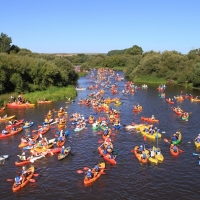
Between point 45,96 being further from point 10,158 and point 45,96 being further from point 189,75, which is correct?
point 189,75

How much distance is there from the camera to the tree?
329 ft

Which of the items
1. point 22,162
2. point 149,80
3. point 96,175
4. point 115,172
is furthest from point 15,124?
point 149,80

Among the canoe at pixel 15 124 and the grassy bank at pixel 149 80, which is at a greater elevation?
the grassy bank at pixel 149 80

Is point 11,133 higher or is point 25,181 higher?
point 11,133

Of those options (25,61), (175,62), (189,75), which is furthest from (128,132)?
(175,62)

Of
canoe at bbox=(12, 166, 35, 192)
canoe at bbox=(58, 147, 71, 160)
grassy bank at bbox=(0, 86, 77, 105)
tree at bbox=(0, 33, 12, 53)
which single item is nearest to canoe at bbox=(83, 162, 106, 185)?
canoe at bbox=(58, 147, 71, 160)

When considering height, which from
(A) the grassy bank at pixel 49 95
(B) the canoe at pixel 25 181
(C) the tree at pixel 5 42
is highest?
(C) the tree at pixel 5 42

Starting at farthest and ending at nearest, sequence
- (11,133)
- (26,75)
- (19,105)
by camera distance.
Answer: (26,75) → (19,105) → (11,133)

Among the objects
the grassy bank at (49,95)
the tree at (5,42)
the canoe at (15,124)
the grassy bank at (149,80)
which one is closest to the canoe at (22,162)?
the canoe at (15,124)

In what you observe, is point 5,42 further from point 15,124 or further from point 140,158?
point 140,158

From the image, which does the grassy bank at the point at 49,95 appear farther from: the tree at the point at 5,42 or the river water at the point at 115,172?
the tree at the point at 5,42

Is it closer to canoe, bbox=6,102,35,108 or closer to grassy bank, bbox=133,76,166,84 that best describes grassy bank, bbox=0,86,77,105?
canoe, bbox=6,102,35,108

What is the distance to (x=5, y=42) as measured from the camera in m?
101

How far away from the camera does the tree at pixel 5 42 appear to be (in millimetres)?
100188
